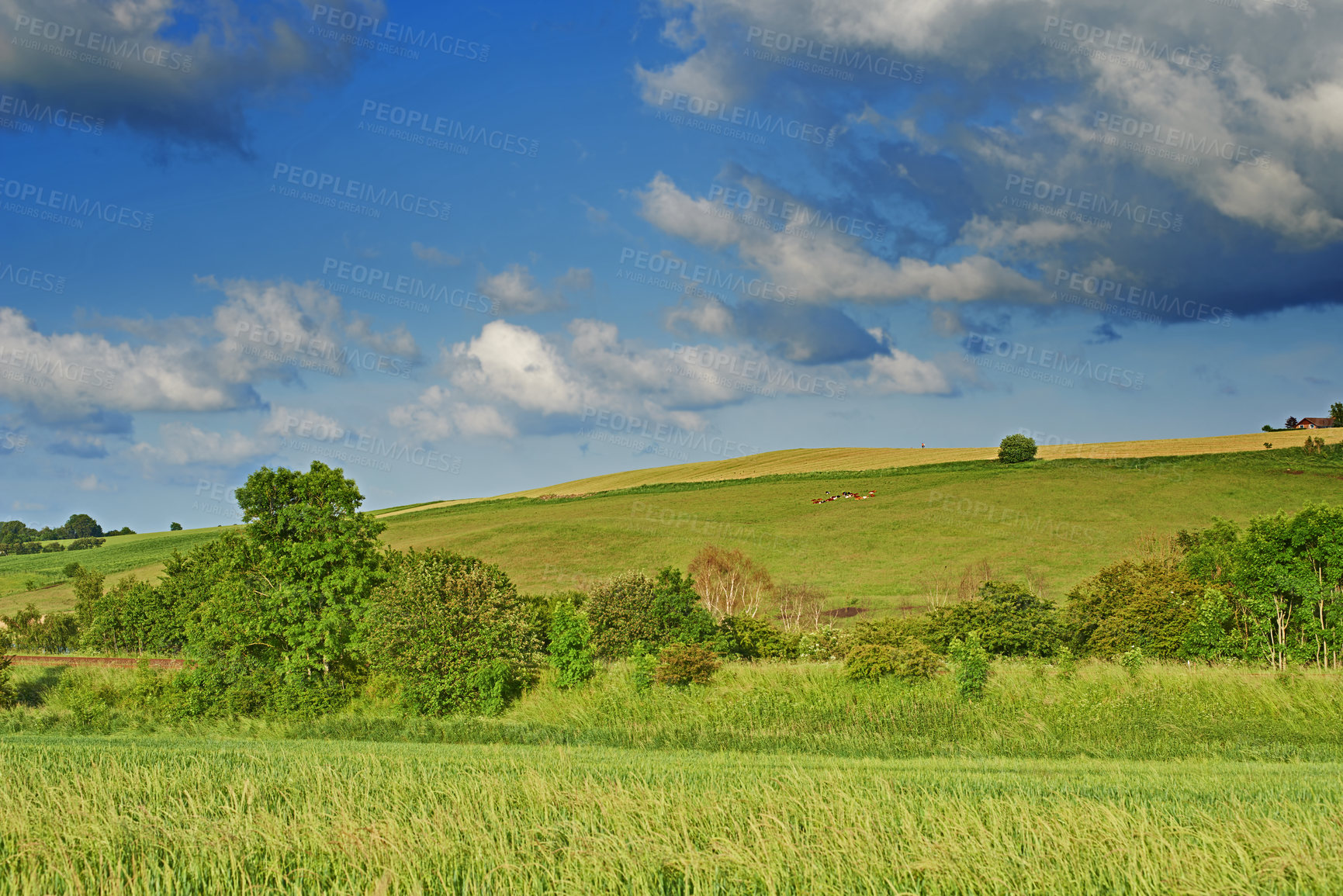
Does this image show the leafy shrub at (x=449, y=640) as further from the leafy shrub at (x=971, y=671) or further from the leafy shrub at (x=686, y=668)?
the leafy shrub at (x=971, y=671)

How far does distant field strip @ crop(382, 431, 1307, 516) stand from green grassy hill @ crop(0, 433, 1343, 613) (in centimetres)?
71

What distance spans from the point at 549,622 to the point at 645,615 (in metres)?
4.89

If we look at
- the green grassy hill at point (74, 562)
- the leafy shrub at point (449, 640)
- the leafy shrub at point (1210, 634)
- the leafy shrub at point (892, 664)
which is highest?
the green grassy hill at point (74, 562)

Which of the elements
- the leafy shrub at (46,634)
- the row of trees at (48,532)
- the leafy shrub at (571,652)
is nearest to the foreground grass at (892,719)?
the leafy shrub at (571,652)

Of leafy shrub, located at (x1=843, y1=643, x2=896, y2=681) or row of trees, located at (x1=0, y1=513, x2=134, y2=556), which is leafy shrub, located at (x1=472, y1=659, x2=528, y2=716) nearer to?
leafy shrub, located at (x1=843, y1=643, x2=896, y2=681)

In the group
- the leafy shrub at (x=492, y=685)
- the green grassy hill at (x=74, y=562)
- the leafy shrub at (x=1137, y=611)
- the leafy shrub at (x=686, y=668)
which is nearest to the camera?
the leafy shrub at (x=686, y=668)

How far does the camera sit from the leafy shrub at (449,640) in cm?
2878

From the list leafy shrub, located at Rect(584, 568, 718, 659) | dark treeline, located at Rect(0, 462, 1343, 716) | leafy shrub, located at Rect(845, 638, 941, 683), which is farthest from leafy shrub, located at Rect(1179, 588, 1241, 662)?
leafy shrub, located at Rect(584, 568, 718, 659)

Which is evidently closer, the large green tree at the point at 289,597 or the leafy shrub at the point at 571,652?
the leafy shrub at the point at 571,652

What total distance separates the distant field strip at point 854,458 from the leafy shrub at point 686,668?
278 feet

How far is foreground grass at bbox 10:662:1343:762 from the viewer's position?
20797 mm

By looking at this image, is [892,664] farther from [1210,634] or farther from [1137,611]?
[1210,634]

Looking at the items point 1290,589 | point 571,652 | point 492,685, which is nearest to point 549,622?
point 571,652

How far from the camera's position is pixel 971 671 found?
25172mm
